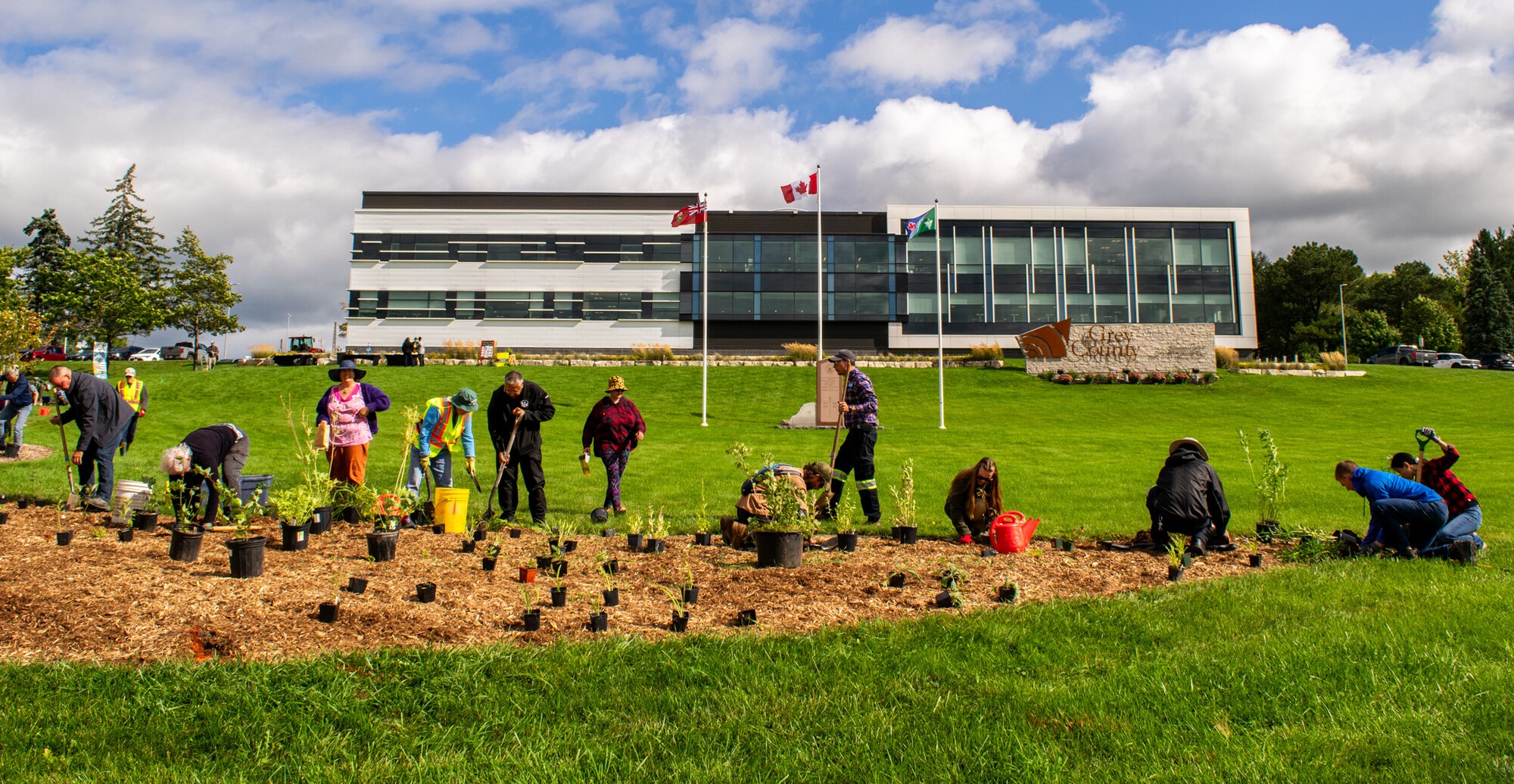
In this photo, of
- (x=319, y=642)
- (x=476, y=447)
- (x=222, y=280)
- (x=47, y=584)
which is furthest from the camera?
(x=222, y=280)

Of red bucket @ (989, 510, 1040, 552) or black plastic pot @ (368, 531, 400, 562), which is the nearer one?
black plastic pot @ (368, 531, 400, 562)

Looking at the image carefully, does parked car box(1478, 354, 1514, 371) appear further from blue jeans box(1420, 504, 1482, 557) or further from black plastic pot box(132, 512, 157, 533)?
black plastic pot box(132, 512, 157, 533)

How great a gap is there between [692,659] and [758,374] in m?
34.6

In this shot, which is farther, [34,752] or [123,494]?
[123,494]

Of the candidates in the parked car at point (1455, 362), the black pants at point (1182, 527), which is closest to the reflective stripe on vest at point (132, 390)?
the black pants at point (1182, 527)

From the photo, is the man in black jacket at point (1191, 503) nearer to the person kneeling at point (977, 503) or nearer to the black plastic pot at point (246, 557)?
the person kneeling at point (977, 503)

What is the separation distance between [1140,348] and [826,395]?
20201 millimetres

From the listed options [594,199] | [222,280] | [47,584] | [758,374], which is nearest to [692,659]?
[47,584]

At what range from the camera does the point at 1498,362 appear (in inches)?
2077

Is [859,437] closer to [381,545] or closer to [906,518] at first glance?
[906,518]

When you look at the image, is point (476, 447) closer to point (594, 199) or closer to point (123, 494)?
point (123, 494)

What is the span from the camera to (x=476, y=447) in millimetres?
17703

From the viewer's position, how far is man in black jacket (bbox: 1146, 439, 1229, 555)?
7.20 metres

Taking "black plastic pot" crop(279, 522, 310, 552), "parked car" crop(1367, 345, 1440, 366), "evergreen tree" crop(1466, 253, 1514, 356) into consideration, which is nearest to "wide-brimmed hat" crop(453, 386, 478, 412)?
"black plastic pot" crop(279, 522, 310, 552)
